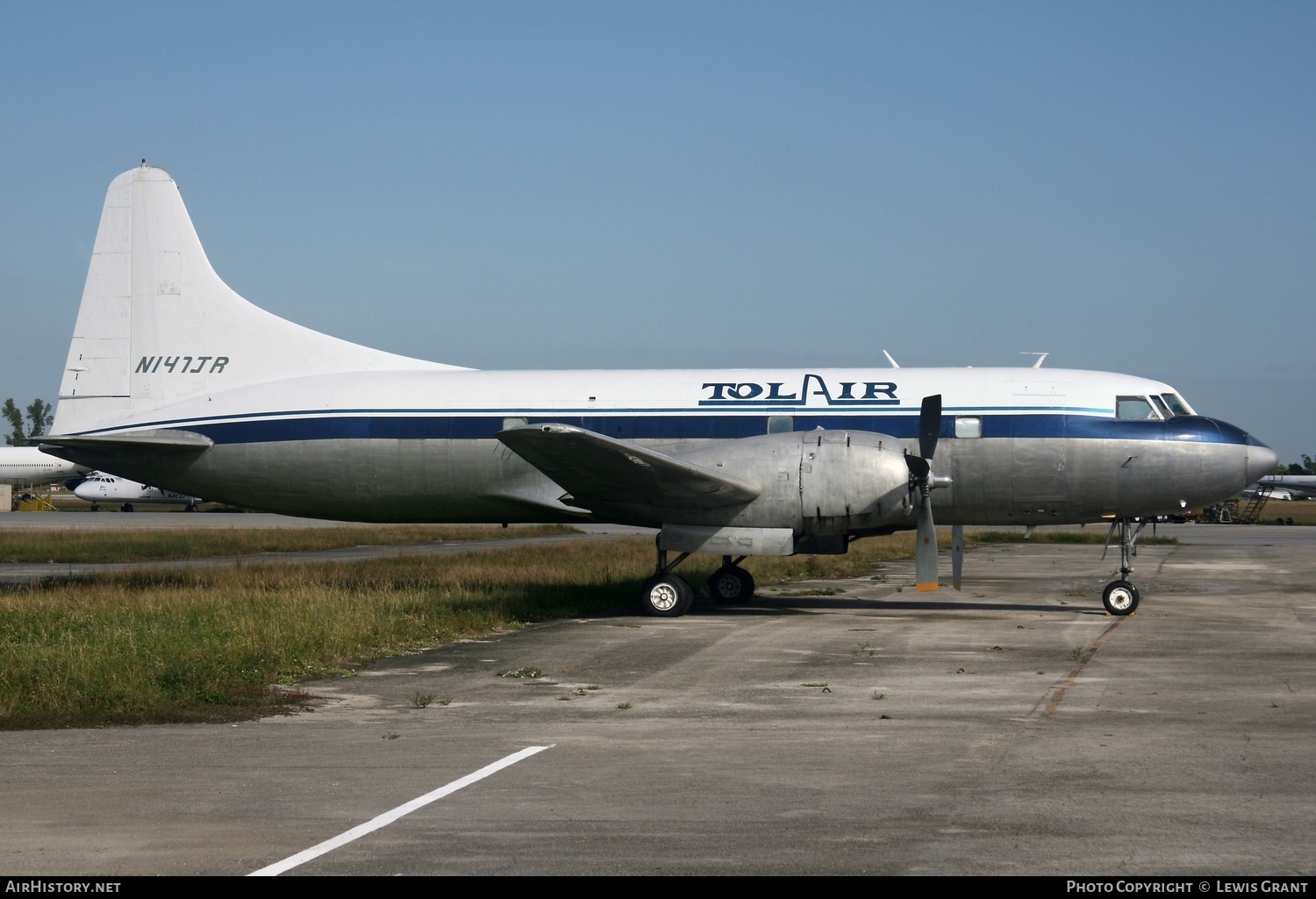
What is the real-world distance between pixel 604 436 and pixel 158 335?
30.0 ft

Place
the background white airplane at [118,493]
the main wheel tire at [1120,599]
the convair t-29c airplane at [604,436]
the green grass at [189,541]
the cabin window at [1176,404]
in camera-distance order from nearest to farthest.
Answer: the convair t-29c airplane at [604,436] → the main wheel tire at [1120,599] → the cabin window at [1176,404] → the green grass at [189,541] → the background white airplane at [118,493]

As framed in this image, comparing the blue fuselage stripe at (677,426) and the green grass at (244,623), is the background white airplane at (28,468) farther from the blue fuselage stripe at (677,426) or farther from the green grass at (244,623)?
the blue fuselage stripe at (677,426)

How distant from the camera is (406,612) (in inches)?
707

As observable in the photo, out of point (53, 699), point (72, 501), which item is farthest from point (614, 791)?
point (72, 501)

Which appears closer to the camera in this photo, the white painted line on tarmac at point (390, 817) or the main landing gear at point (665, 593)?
the white painted line on tarmac at point (390, 817)

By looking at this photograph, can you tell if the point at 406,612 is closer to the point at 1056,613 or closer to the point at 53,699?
the point at 53,699

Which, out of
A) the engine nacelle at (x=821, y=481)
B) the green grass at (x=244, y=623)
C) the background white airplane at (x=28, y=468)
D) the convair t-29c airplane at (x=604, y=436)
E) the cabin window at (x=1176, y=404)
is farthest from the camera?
the background white airplane at (x=28, y=468)

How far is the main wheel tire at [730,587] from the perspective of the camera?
70.9 feet

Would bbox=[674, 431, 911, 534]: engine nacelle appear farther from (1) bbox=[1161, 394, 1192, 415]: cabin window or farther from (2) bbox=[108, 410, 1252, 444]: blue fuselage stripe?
(1) bbox=[1161, 394, 1192, 415]: cabin window

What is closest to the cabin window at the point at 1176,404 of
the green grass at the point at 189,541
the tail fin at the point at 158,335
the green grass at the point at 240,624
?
the green grass at the point at 240,624

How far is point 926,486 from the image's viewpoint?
18.5m

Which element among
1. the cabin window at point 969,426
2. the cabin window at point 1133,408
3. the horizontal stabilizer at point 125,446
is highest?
the cabin window at point 1133,408

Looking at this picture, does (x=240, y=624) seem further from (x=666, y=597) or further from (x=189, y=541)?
(x=189, y=541)

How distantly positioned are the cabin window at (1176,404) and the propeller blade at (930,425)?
4011mm
